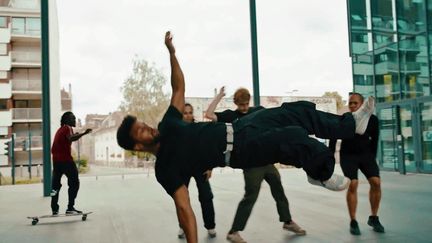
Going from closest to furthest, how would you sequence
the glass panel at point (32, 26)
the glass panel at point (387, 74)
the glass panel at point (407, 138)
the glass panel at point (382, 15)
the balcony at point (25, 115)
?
1. the glass panel at point (407, 138)
2. the glass panel at point (387, 74)
3. the glass panel at point (382, 15)
4. the balcony at point (25, 115)
5. the glass panel at point (32, 26)

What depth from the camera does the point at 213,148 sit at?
2.41m

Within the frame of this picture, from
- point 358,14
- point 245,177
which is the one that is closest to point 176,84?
point 245,177

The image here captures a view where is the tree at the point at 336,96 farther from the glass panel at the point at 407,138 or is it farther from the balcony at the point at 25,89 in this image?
the glass panel at the point at 407,138

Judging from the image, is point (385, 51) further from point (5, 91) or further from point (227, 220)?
point (5, 91)

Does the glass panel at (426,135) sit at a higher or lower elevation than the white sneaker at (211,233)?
higher

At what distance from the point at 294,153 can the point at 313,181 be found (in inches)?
13.5

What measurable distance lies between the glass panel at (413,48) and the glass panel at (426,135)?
42 cm

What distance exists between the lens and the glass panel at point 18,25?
25.4 m

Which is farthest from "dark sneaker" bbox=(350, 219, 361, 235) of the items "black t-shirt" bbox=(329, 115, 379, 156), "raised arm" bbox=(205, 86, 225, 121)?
"raised arm" bbox=(205, 86, 225, 121)

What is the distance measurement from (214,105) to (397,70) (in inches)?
402

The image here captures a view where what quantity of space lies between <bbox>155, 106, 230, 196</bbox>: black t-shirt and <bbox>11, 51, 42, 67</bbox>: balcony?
25.5 m

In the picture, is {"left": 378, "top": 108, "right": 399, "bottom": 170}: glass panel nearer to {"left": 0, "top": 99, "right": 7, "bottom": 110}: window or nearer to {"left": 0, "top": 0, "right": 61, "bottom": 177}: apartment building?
{"left": 0, "top": 0, "right": 61, "bottom": 177}: apartment building

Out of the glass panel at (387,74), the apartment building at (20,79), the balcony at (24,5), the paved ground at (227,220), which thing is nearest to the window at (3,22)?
the apartment building at (20,79)

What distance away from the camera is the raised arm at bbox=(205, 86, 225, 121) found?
371 centimetres
